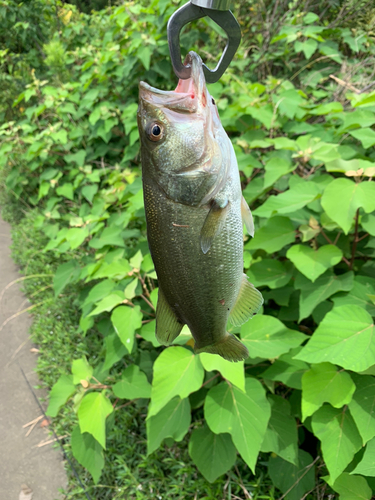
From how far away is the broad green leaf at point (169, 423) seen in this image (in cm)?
180

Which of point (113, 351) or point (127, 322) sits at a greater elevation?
point (127, 322)

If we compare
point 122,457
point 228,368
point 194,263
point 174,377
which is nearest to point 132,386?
point 174,377

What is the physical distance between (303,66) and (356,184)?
2.79 meters

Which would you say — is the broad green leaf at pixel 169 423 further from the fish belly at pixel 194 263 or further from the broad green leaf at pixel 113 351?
the fish belly at pixel 194 263

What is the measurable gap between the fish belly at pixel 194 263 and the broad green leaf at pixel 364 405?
1.01 m

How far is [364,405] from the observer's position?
1.48m

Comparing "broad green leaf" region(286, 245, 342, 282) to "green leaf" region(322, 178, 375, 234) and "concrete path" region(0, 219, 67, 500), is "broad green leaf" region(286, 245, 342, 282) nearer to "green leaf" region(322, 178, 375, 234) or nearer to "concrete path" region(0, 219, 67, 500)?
"green leaf" region(322, 178, 375, 234)

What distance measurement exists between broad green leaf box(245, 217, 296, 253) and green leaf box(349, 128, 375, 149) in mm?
697

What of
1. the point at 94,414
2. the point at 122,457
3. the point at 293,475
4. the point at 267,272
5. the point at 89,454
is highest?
the point at 267,272

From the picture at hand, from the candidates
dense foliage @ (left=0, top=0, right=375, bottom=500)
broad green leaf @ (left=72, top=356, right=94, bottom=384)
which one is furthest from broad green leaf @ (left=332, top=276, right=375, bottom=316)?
broad green leaf @ (left=72, top=356, right=94, bottom=384)

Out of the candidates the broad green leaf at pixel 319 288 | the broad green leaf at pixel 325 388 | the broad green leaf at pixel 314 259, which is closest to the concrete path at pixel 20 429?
the broad green leaf at pixel 325 388

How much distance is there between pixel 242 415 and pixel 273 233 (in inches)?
42.8

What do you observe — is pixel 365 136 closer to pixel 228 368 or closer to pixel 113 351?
pixel 228 368

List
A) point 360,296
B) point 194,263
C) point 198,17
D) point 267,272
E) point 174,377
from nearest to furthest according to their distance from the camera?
point 198,17 → point 194,263 → point 174,377 → point 360,296 → point 267,272
